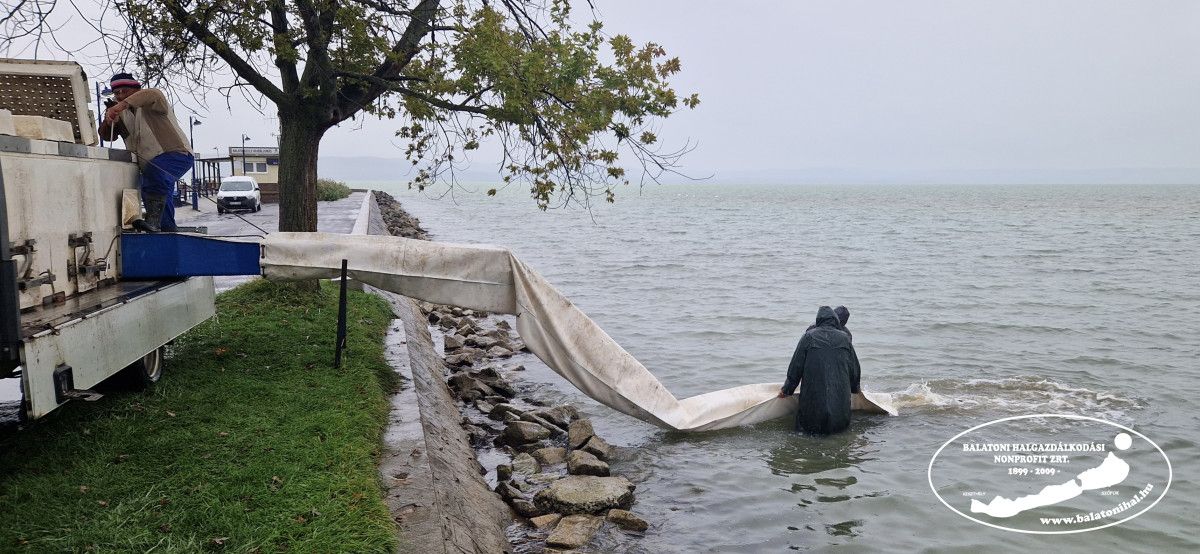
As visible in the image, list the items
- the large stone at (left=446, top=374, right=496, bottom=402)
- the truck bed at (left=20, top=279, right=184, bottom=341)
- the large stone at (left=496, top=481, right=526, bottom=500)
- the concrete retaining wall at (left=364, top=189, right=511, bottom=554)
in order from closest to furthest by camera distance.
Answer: the truck bed at (left=20, top=279, right=184, bottom=341) → the concrete retaining wall at (left=364, top=189, right=511, bottom=554) → the large stone at (left=496, top=481, right=526, bottom=500) → the large stone at (left=446, top=374, right=496, bottom=402)

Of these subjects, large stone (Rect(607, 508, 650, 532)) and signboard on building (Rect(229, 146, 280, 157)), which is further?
signboard on building (Rect(229, 146, 280, 157))

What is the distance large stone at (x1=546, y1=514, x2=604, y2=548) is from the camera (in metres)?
6.73

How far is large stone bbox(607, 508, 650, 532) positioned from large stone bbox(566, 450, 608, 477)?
99 cm

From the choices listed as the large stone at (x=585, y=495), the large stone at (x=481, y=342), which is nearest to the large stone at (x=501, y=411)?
the large stone at (x=585, y=495)

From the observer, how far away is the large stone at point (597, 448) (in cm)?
913

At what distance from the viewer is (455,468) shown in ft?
23.6

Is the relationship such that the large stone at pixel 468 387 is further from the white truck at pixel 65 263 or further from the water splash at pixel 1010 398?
the water splash at pixel 1010 398

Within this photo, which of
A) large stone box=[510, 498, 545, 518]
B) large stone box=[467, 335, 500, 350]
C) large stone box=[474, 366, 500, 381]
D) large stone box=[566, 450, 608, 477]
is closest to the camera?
large stone box=[510, 498, 545, 518]

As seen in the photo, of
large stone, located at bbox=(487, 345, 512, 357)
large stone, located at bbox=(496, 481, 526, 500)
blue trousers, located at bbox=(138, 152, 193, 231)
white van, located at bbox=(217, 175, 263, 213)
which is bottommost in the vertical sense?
large stone, located at bbox=(487, 345, 512, 357)

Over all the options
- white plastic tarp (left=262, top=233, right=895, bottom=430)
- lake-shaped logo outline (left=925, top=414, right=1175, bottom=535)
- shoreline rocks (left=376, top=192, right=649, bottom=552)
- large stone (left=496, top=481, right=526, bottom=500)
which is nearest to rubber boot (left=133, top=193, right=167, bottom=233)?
white plastic tarp (left=262, top=233, right=895, bottom=430)

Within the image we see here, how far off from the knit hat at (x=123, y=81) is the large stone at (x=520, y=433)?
5075mm

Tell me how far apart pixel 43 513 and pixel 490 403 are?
6476 mm

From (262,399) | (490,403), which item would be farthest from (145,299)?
(490,403)

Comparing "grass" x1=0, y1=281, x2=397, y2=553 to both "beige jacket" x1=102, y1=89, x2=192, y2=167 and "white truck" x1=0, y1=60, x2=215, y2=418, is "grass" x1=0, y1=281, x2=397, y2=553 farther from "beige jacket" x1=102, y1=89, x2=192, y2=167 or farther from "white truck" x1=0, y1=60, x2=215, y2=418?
"beige jacket" x1=102, y1=89, x2=192, y2=167
